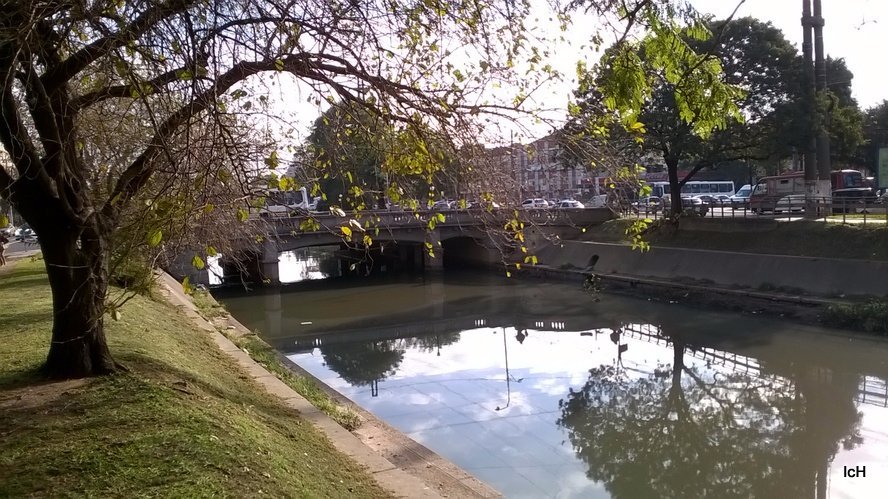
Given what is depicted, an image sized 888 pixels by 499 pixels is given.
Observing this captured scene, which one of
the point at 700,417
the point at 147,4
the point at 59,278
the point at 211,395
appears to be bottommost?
the point at 700,417

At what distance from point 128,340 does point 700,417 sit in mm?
10705

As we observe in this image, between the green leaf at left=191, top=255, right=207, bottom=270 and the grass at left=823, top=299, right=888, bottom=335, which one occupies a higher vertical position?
the green leaf at left=191, top=255, right=207, bottom=270

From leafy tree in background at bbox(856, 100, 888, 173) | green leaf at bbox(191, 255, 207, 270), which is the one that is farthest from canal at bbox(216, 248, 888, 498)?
leafy tree in background at bbox(856, 100, 888, 173)

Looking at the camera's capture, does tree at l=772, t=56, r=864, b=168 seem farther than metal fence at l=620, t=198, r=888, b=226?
Yes

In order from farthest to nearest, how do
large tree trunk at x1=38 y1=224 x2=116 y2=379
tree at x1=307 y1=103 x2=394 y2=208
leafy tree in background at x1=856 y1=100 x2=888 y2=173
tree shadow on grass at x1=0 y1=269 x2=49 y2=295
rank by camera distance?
1. leafy tree in background at x1=856 y1=100 x2=888 y2=173
2. tree shadow on grass at x1=0 y1=269 x2=49 y2=295
3. tree at x1=307 y1=103 x2=394 y2=208
4. large tree trunk at x1=38 y1=224 x2=116 y2=379

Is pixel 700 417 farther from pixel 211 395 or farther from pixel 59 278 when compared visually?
pixel 59 278

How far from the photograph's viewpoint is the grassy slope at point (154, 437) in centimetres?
482

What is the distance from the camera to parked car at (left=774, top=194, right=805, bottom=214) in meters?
31.6

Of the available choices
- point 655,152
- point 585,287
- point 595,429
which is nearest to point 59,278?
point 595,429

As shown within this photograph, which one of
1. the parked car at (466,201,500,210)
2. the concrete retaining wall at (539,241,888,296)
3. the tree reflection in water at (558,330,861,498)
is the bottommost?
the tree reflection in water at (558,330,861,498)

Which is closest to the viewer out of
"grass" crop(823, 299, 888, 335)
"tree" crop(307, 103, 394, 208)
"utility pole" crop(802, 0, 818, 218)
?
"tree" crop(307, 103, 394, 208)

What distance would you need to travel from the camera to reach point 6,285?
57.0ft

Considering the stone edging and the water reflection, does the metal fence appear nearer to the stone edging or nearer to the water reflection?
the water reflection

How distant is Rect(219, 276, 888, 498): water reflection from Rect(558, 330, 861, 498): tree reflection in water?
0.04 meters
